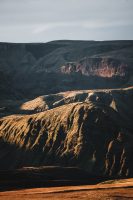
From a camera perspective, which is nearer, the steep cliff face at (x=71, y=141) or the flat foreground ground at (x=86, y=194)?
the flat foreground ground at (x=86, y=194)

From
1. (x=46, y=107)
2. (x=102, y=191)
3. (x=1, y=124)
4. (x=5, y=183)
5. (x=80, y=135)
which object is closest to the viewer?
A: (x=102, y=191)

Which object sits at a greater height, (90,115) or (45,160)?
(90,115)

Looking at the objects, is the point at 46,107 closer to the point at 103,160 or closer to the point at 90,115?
the point at 90,115

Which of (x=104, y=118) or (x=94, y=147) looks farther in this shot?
(x=104, y=118)

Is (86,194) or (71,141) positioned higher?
(86,194)

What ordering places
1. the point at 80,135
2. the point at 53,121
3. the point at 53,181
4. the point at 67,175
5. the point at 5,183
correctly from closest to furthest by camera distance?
the point at 5,183 < the point at 53,181 < the point at 67,175 < the point at 80,135 < the point at 53,121

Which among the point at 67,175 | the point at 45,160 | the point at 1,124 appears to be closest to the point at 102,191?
the point at 67,175

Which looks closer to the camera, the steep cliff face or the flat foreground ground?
the flat foreground ground

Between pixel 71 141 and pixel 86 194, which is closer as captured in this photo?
pixel 86 194
